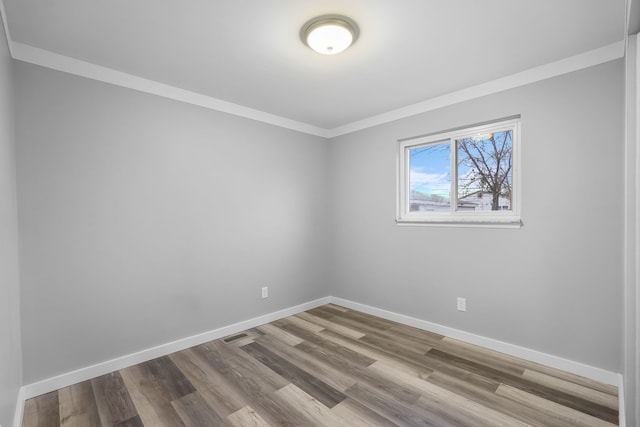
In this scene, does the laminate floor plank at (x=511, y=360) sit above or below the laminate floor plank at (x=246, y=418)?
above

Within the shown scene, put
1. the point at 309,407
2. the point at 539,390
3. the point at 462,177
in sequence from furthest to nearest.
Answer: the point at 462,177, the point at 539,390, the point at 309,407

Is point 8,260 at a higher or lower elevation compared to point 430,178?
lower

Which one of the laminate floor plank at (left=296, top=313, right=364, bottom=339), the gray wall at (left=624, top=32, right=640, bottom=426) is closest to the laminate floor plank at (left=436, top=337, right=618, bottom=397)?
the gray wall at (left=624, top=32, right=640, bottom=426)

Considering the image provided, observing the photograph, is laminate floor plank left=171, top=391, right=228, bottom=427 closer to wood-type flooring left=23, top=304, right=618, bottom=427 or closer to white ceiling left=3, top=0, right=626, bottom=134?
wood-type flooring left=23, top=304, right=618, bottom=427

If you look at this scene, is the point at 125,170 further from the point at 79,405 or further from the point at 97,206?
the point at 79,405

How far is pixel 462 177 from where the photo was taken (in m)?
3.06

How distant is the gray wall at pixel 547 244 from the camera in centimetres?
216

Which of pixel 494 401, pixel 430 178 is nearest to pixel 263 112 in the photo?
pixel 430 178

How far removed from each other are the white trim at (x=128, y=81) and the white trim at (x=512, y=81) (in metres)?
1.33

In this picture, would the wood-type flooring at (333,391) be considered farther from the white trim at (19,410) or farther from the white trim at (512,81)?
the white trim at (512,81)

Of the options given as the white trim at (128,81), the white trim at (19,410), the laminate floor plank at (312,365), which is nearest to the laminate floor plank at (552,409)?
the laminate floor plank at (312,365)

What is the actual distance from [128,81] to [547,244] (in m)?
3.65

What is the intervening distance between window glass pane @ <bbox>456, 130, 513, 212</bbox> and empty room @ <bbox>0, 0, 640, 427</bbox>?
0.02m

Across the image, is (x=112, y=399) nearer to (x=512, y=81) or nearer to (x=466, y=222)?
(x=466, y=222)
